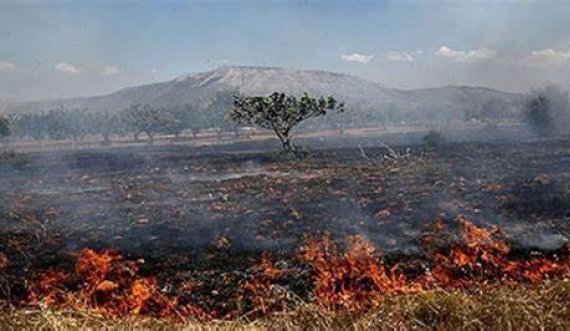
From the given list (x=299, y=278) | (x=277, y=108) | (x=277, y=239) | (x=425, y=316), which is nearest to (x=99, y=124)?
(x=277, y=108)

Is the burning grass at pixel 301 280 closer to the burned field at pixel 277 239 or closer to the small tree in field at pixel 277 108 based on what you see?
the burned field at pixel 277 239

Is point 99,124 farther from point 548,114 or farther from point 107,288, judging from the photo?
point 107,288

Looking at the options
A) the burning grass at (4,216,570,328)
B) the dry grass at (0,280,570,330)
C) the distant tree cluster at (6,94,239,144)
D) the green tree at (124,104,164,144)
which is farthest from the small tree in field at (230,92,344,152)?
the green tree at (124,104,164,144)

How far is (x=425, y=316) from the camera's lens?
8.10 m

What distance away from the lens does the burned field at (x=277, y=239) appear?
15.4 m

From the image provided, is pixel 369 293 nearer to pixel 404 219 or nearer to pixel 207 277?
pixel 207 277

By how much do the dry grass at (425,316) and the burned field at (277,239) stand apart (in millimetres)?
1434

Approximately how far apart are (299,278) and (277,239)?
563 centimetres

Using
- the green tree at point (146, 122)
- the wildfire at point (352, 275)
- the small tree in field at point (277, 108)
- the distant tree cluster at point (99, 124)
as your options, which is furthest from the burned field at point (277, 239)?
the distant tree cluster at point (99, 124)

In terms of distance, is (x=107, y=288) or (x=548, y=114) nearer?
(x=107, y=288)

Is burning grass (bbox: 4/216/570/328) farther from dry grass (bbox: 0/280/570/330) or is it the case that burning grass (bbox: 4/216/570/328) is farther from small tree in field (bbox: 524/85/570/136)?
small tree in field (bbox: 524/85/570/136)

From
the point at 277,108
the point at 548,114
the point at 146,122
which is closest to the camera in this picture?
the point at 277,108

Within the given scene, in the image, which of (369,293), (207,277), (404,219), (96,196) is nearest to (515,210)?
(404,219)

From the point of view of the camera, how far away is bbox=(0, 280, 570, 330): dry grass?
7.50 m
